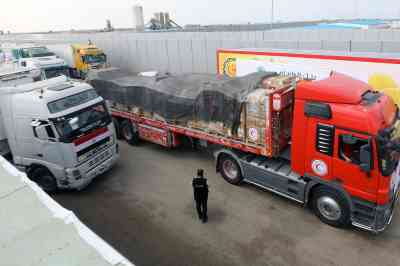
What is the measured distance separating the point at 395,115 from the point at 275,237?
12.8 feet

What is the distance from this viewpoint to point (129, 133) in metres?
12.5

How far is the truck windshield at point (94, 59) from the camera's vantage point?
2483 centimetres

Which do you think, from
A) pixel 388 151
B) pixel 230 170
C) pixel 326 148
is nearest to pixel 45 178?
pixel 230 170

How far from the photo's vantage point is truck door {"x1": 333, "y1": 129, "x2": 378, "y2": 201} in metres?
5.94

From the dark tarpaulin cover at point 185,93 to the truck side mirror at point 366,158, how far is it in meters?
3.28

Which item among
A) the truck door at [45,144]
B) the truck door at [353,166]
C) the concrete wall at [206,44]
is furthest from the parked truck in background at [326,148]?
the concrete wall at [206,44]

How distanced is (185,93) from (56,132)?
408cm

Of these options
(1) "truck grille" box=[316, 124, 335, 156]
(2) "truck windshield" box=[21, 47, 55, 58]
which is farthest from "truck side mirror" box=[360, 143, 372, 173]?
(2) "truck windshield" box=[21, 47, 55, 58]

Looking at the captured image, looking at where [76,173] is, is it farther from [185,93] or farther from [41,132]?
[185,93]

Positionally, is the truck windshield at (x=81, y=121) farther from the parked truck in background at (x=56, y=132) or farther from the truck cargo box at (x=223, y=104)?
the truck cargo box at (x=223, y=104)

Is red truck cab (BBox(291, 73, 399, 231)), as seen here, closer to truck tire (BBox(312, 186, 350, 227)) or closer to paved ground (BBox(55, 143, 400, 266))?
truck tire (BBox(312, 186, 350, 227))

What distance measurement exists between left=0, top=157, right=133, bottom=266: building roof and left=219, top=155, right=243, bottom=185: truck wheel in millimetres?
5525

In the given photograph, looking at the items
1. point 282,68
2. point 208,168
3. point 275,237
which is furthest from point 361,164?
point 282,68

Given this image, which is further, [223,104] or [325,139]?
[223,104]
